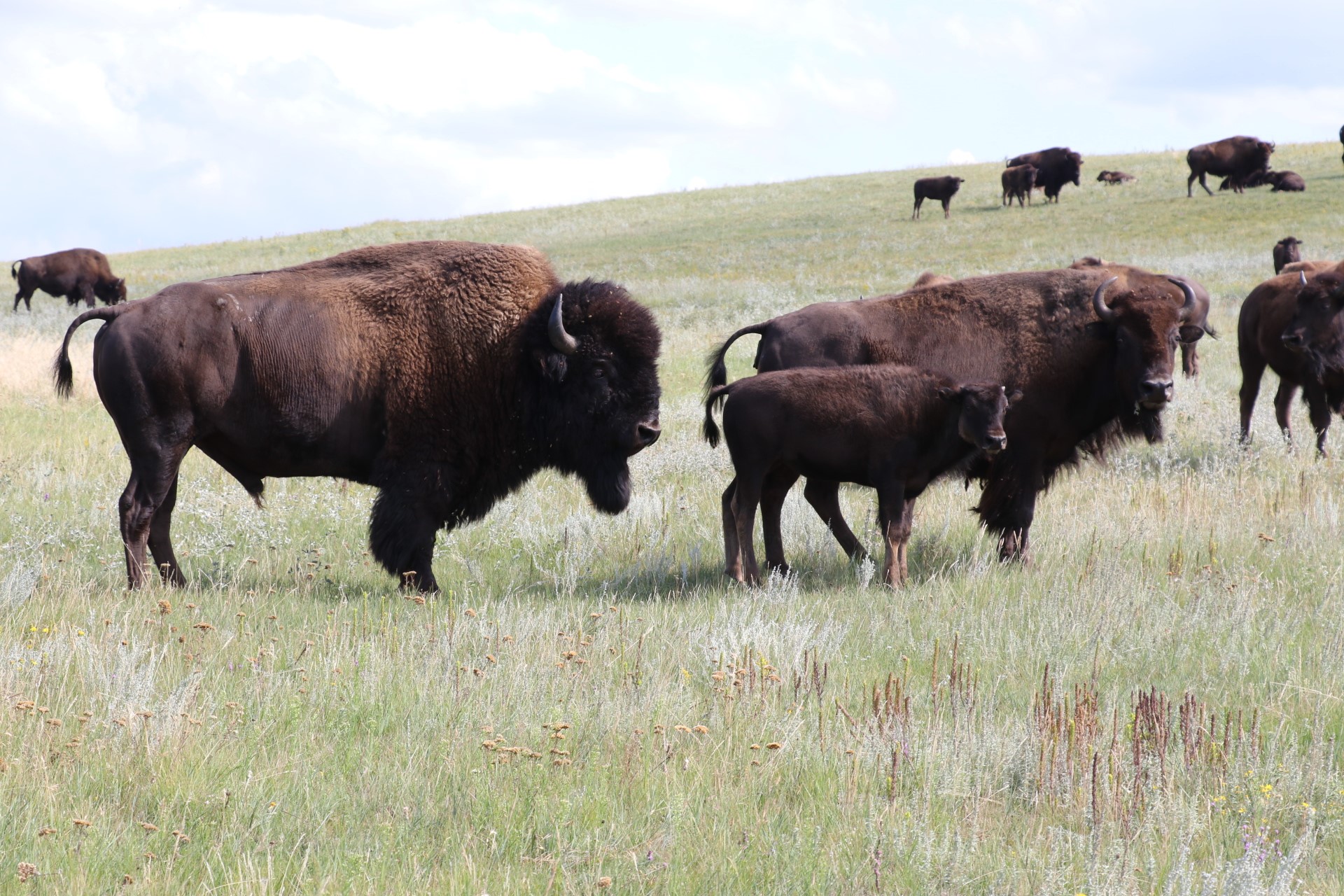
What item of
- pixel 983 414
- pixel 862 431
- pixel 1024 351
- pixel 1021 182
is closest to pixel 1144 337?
pixel 1024 351

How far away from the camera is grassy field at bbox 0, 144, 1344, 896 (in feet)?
10.3

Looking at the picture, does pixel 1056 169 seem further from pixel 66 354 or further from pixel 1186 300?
pixel 66 354

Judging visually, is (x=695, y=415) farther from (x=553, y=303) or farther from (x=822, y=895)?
(x=822, y=895)

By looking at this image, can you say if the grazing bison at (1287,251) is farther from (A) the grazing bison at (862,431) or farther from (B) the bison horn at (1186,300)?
(A) the grazing bison at (862,431)

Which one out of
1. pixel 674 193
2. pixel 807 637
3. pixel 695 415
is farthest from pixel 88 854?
pixel 674 193

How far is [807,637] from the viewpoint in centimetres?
509

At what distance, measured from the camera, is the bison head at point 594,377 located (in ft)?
22.0

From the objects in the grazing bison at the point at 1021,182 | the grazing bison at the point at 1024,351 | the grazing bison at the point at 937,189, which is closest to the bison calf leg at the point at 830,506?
the grazing bison at the point at 1024,351

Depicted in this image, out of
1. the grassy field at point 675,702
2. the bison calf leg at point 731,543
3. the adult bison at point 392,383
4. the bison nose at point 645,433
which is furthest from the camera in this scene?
the bison calf leg at point 731,543

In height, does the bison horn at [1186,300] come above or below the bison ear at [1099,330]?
above

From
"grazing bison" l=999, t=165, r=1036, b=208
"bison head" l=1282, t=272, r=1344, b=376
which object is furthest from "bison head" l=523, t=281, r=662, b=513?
"grazing bison" l=999, t=165, r=1036, b=208

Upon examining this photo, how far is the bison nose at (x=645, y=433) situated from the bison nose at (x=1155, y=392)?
3082mm

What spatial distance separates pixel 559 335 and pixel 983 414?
245cm

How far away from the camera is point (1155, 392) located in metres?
7.24
